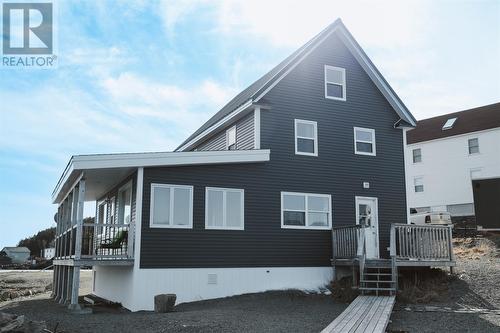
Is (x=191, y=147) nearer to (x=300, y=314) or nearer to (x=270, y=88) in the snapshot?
(x=270, y=88)

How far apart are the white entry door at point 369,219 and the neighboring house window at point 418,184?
24.2 metres

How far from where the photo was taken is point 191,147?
25484 mm

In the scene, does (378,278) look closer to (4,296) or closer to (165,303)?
(165,303)

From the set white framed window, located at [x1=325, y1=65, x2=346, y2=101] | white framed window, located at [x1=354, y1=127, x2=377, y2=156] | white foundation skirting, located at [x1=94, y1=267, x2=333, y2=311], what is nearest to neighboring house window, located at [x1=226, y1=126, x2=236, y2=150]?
white framed window, located at [x1=325, y1=65, x2=346, y2=101]

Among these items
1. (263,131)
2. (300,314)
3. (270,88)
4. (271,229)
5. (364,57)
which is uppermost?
(364,57)

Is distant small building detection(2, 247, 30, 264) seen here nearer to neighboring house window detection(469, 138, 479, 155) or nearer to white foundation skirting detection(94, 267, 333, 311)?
neighboring house window detection(469, 138, 479, 155)

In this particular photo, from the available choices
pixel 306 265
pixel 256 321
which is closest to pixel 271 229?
Answer: pixel 306 265

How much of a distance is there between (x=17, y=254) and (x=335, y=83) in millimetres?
60556

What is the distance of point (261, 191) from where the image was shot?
1825cm

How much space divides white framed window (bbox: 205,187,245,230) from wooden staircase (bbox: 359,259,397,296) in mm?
4151

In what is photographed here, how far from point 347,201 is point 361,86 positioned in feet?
15.1

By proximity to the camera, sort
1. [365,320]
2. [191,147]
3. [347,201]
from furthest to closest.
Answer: [191,147]
[347,201]
[365,320]

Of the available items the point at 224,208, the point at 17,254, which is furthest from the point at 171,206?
the point at 17,254

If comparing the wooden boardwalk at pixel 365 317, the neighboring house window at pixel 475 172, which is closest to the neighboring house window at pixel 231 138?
the wooden boardwalk at pixel 365 317
